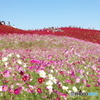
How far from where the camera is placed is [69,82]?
256 inches

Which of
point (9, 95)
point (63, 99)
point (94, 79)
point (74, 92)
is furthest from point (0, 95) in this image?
point (94, 79)

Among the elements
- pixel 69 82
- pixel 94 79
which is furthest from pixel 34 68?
pixel 94 79

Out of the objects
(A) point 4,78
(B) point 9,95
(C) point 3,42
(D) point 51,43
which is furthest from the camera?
(D) point 51,43

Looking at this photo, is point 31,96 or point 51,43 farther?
point 51,43

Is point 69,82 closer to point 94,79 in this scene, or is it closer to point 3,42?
point 94,79

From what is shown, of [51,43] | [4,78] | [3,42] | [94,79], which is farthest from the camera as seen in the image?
[51,43]

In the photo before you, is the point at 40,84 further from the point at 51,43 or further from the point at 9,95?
the point at 51,43

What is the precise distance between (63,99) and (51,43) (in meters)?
18.4

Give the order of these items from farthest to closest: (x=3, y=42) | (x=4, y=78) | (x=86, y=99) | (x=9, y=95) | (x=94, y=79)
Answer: (x=3, y=42)
(x=94, y=79)
(x=4, y=78)
(x=86, y=99)
(x=9, y=95)

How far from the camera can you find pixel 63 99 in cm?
527

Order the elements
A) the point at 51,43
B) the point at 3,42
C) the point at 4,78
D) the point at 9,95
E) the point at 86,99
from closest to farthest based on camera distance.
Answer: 1. the point at 9,95
2. the point at 86,99
3. the point at 4,78
4. the point at 3,42
5. the point at 51,43

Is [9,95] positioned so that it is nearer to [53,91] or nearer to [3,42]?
[53,91]

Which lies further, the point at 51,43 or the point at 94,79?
the point at 51,43

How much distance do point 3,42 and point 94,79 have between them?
16040 mm
